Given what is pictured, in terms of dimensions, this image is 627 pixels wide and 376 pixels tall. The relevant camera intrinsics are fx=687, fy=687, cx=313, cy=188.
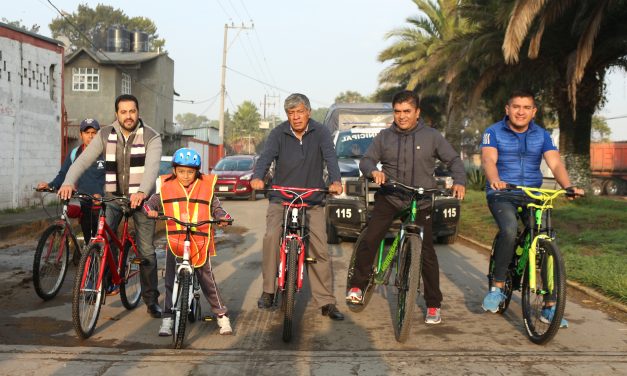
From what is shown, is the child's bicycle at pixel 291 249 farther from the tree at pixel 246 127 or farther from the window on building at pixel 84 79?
the tree at pixel 246 127

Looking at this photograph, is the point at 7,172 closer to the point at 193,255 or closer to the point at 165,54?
the point at 193,255

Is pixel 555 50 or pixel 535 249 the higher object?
pixel 555 50

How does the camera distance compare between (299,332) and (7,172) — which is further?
(7,172)

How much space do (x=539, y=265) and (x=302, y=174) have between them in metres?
2.08

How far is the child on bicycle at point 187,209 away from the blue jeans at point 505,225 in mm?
2288

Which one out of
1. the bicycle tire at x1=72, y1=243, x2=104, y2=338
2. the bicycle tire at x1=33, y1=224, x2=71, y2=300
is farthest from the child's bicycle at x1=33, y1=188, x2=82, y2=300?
the bicycle tire at x1=72, y1=243, x2=104, y2=338

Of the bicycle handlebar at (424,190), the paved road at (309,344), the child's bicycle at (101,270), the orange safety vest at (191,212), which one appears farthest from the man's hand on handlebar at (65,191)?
the bicycle handlebar at (424,190)

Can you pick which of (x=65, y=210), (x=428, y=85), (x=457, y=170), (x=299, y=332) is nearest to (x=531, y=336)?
(x=457, y=170)

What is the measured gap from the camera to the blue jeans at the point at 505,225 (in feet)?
18.8

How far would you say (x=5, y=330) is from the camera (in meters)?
5.61

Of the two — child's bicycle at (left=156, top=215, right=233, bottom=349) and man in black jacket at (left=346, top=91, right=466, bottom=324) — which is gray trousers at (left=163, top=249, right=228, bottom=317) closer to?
child's bicycle at (left=156, top=215, right=233, bottom=349)

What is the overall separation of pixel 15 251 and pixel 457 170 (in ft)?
25.6

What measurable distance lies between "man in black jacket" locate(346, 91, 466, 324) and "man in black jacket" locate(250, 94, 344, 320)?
342 millimetres

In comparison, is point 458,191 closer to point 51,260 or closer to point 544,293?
point 544,293
